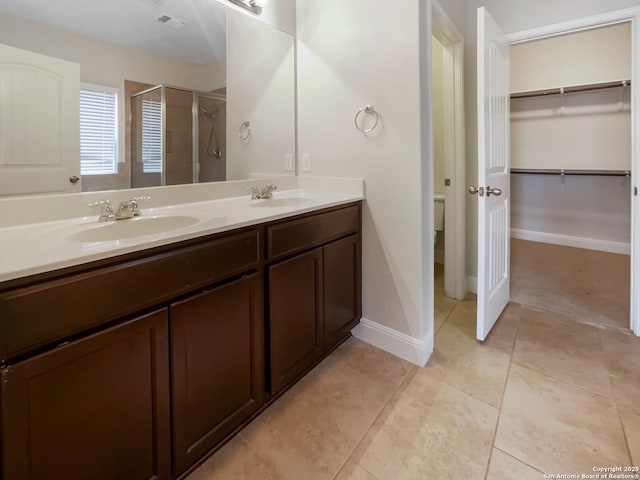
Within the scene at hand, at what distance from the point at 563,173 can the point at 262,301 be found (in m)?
4.04

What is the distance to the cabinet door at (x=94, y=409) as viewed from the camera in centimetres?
77

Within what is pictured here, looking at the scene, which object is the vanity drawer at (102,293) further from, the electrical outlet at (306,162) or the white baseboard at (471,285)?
the white baseboard at (471,285)

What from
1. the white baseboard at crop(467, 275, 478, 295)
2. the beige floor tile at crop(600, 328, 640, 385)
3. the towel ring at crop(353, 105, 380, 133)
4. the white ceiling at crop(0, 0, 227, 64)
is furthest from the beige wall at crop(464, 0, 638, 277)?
the white ceiling at crop(0, 0, 227, 64)

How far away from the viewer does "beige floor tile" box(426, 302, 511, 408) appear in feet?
5.50

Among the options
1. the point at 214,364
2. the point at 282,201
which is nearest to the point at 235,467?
the point at 214,364

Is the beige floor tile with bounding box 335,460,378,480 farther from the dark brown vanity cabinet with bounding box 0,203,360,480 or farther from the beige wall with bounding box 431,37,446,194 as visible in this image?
the beige wall with bounding box 431,37,446,194

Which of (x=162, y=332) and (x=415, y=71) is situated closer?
(x=162, y=332)

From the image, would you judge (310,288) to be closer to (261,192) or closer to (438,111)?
(261,192)

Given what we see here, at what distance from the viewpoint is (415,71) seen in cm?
174

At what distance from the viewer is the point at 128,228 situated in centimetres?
135

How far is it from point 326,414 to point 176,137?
1487 millimetres

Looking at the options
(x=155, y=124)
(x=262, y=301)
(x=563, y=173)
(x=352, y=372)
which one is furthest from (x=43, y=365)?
(x=563, y=173)

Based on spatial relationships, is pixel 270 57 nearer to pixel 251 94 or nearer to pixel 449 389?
pixel 251 94

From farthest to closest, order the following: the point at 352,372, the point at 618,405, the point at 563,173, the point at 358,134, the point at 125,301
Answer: the point at 563,173, the point at 358,134, the point at 352,372, the point at 618,405, the point at 125,301
